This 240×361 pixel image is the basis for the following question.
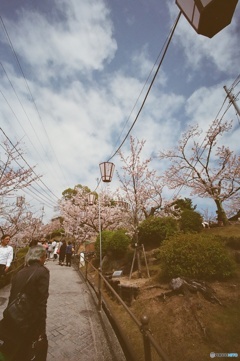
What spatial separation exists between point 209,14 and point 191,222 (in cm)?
1451

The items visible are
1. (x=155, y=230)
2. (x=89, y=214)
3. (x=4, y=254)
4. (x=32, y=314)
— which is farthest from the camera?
(x=89, y=214)

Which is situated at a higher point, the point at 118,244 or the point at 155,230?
the point at 155,230

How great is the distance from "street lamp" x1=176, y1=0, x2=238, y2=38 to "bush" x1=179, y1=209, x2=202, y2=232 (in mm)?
14156

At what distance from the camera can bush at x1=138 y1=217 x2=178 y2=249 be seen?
14375 millimetres

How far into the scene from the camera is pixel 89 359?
386 cm

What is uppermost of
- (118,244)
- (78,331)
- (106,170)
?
(106,170)

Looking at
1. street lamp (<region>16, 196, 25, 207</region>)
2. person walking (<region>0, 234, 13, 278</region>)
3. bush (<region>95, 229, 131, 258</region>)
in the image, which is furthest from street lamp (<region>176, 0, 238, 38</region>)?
street lamp (<region>16, 196, 25, 207</region>)

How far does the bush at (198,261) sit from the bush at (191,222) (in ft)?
20.6

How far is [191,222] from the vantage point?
15.1m

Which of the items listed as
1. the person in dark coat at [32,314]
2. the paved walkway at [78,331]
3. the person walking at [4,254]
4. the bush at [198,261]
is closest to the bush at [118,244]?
the bush at [198,261]

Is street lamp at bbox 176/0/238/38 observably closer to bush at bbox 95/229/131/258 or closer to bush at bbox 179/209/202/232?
bush at bbox 179/209/202/232

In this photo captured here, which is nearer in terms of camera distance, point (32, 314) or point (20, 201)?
point (32, 314)

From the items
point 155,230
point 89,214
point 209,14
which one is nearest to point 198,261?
point 155,230

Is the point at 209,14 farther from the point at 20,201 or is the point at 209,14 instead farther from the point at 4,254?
the point at 20,201
